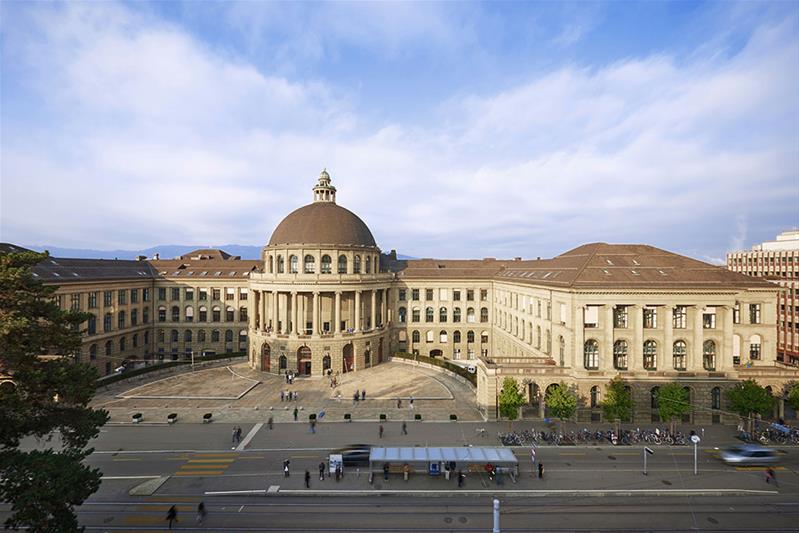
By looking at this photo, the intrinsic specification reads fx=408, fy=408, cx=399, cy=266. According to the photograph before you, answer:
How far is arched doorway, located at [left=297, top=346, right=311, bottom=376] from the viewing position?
7000cm

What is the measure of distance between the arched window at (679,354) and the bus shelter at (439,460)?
27179 mm

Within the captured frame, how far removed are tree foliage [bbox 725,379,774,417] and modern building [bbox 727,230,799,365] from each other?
131 feet

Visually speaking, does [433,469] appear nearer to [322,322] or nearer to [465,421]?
[465,421]

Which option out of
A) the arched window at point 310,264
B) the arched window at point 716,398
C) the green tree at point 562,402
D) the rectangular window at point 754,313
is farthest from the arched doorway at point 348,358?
the rectangular window at point 754,313

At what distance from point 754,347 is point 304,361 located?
6509cm

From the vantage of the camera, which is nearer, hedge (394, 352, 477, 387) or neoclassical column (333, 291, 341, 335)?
hedge (394, 352, 477, 387)

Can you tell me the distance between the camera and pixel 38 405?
21109 mm

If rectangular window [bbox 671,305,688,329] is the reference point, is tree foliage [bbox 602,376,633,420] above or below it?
below

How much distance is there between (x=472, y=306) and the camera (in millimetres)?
85125

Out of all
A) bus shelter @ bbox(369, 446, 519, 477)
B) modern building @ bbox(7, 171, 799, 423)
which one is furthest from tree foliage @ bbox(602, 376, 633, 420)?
bus shelter @ bbox(369, 446, 519, 477)

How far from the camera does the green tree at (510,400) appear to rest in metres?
43.9

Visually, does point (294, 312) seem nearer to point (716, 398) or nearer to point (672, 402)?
point (672, 402)

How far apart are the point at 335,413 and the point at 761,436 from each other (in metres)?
46.9

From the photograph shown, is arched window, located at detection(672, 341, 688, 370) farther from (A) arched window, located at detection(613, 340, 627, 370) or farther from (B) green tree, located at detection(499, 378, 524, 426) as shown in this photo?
(B) green tree, located at detection(499, 378, 524, 426)
